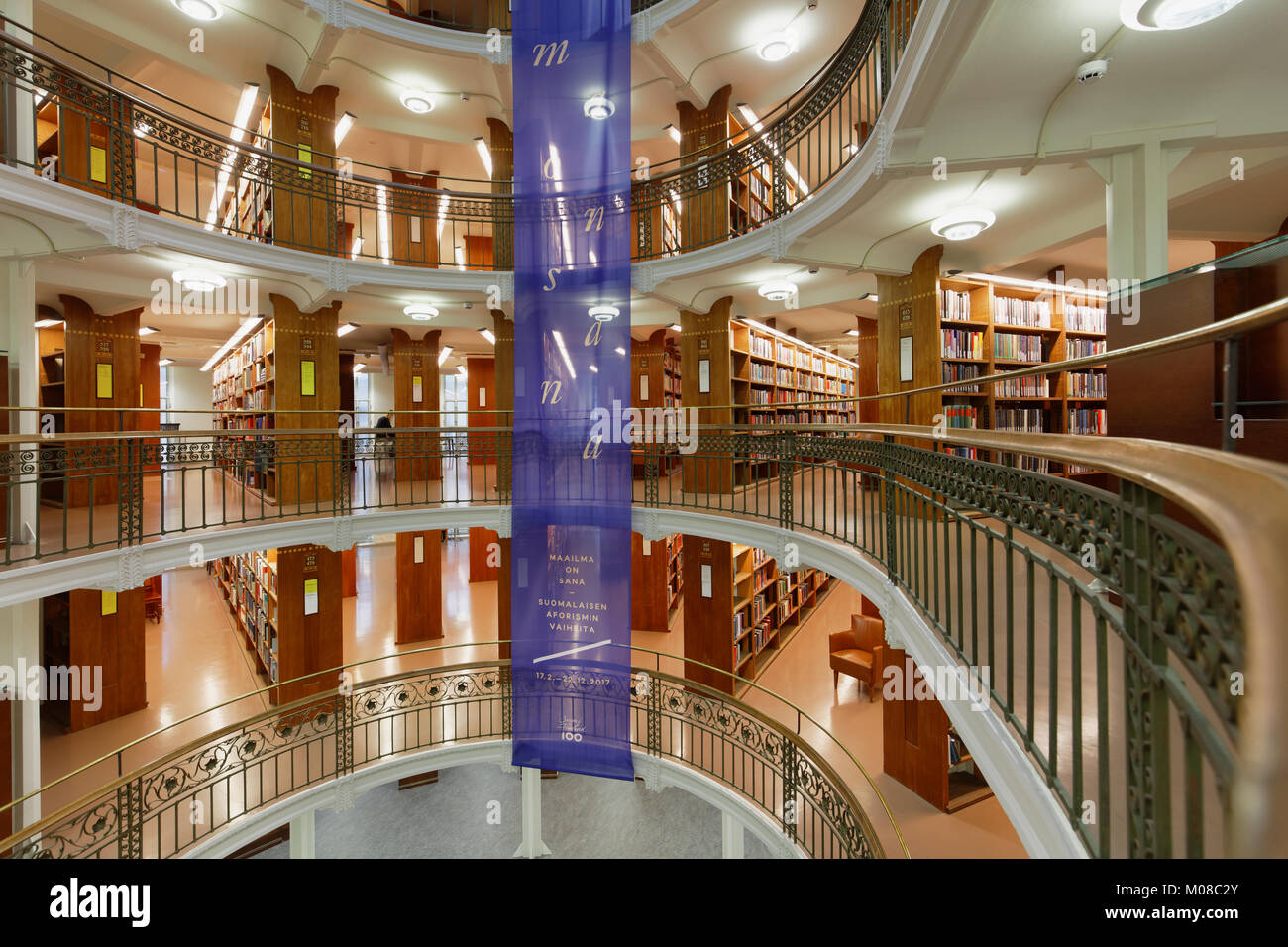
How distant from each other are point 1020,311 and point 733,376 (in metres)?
3.42

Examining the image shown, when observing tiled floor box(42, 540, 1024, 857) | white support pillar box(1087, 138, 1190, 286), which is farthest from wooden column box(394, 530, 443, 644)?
white support pillar box(1087, 138, 1190, 286)

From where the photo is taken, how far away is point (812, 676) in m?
8.21

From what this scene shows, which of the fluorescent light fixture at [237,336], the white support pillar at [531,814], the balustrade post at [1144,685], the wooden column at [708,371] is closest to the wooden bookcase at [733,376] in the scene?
the wooden column at [708,371]

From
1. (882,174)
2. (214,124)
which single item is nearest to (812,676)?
(882,174)

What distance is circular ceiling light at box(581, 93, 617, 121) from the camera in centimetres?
520

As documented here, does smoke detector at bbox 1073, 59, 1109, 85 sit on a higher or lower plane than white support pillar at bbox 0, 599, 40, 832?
higher

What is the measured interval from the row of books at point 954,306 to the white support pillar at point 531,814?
7.18 meters

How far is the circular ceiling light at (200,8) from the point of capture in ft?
18.3

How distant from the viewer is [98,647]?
20.9 feet

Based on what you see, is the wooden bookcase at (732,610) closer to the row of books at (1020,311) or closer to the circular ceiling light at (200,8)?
the row of books at (1020,311)

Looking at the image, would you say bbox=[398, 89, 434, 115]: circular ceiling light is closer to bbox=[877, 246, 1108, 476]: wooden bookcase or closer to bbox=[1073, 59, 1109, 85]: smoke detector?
bbox=[877, 246, 1108, 476]: wooden bookcase

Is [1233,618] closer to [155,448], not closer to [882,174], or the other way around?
[882,174]

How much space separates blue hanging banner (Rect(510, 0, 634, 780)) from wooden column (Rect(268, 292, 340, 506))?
2.90 m
